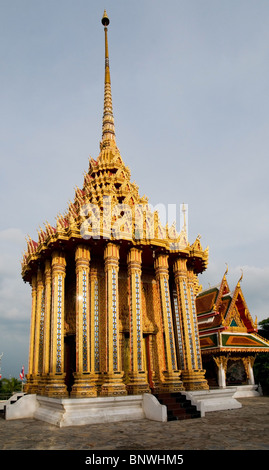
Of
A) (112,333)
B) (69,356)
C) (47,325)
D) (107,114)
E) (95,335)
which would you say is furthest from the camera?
(107,114)

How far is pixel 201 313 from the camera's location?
2545 cm

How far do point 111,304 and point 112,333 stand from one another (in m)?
1.20

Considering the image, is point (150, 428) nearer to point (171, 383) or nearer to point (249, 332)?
point (171, 383)

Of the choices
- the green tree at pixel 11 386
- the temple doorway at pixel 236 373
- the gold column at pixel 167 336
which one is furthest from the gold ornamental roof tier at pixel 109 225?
the green tree at pixel 11 386

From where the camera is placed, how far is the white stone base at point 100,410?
11.9 m

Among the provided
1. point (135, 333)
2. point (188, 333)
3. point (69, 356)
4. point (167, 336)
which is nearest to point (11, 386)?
point (69, 356)

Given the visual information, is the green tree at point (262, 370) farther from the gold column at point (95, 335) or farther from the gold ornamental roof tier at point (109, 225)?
the gold column at point (95, 335)

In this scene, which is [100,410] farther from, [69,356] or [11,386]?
[11,386]

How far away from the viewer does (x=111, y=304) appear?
14.9 m

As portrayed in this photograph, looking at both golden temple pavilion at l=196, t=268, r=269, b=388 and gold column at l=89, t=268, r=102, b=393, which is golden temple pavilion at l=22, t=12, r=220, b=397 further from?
golden temple pavilion at l=196, t=268, r=269, b=388

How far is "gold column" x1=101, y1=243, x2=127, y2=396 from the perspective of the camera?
534 inches

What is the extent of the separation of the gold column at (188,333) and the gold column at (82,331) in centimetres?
479
